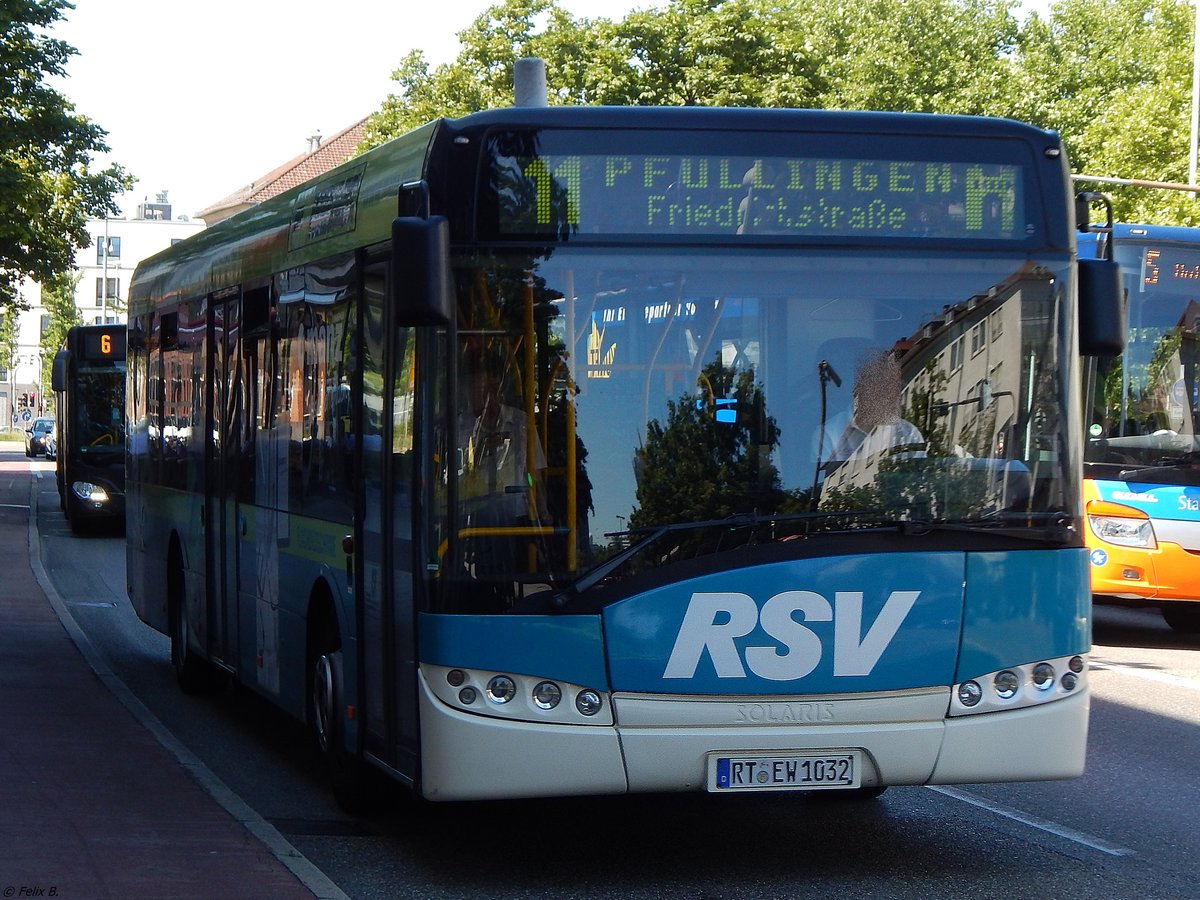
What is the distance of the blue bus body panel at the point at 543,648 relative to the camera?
6359 millimetres

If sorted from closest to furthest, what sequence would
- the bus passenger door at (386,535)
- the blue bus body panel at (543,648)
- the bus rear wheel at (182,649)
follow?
the blue bus body panel at (543,648), the bus passenger door at (386,535), the bus rear wheel at (182,649)

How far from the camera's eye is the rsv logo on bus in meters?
6.39

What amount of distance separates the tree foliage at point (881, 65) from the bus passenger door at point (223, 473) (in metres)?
27.5

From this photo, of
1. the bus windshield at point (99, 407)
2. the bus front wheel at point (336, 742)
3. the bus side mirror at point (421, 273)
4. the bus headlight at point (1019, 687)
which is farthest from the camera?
the bus windshield at point (99, 407)

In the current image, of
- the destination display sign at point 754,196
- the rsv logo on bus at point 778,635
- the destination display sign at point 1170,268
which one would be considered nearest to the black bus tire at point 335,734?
the rsv logo on bus at point 778,635

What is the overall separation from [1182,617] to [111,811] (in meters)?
11.6

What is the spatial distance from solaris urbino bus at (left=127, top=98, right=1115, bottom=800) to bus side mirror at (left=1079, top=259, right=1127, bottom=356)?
0.02m

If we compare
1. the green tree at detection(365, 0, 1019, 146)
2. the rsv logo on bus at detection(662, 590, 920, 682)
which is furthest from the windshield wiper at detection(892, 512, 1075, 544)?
the green tree at detection(365, 0, 1019, 146)

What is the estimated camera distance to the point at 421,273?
6242 mm

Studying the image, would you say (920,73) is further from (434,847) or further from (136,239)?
(136,239)

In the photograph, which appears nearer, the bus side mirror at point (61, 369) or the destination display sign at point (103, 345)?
the destination display sign at point (103, 345)

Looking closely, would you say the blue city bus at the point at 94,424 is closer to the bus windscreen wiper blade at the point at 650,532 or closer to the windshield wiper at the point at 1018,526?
the bus windscreen wiper blade at the point at 650,532

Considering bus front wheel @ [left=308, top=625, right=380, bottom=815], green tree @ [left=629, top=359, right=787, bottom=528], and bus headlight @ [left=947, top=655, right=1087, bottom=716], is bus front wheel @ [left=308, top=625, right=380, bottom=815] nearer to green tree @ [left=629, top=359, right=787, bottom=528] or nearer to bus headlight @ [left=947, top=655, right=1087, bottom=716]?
green tree @ [left=629, top=359, right=787, bottom=528]

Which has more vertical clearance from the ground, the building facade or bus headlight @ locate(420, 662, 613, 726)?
the building facade
